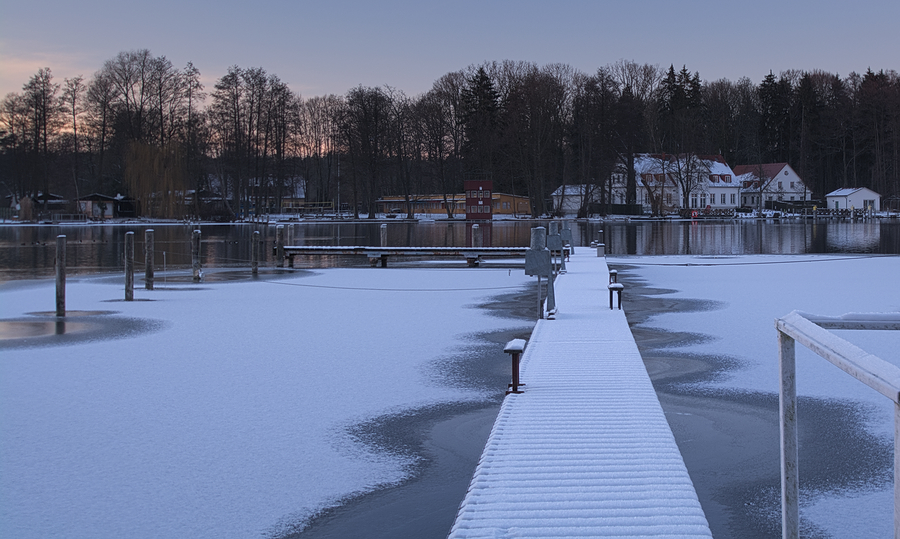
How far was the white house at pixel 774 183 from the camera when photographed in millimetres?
100562

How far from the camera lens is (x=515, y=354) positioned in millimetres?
6746

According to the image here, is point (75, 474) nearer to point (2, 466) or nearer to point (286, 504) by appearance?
point (2, 466)

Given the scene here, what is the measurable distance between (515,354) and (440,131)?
84334mm

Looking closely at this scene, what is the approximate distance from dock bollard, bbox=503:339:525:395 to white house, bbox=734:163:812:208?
3896 inches

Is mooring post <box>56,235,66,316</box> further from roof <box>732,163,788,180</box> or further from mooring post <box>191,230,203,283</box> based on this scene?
roof <box>732,163,788,180</box>

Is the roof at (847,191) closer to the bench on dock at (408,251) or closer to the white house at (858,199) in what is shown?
the white house at (858,199)

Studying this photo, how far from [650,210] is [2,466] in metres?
93.0

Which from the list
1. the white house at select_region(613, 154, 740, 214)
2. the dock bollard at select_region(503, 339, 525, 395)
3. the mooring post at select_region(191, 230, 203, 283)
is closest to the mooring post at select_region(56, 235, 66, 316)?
the mooring post at select_region(191, 230, 203, 283)

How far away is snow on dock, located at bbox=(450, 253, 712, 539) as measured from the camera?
13.7 feet

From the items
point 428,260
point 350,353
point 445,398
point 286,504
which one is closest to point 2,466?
point 286,504

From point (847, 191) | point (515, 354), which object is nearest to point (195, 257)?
point (515, 354)

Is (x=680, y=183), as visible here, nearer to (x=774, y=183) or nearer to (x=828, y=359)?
(x=774, y=183)

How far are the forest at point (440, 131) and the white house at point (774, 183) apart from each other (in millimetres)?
2287

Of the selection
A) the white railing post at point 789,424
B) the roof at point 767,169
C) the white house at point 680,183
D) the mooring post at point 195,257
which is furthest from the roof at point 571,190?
the white railing post at point 789,424
